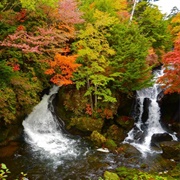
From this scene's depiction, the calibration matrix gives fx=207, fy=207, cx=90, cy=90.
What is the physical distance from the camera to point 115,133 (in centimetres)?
1509

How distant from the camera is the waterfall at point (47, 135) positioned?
12.6 m

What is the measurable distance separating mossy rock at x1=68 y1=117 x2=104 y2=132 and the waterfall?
99 centimetres

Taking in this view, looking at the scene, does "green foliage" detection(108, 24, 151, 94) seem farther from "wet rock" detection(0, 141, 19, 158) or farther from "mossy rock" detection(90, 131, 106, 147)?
"wet rock" detection(0, 141, 19, 158)

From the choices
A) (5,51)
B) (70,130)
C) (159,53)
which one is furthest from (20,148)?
(159,53)

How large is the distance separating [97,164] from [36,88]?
611 centimetres

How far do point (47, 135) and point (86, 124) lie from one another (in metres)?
Result: 2.83

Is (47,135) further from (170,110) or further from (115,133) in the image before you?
(170,110)

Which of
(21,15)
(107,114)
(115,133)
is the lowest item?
(115,133)

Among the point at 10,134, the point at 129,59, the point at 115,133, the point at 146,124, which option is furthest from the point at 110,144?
the point at 10,134

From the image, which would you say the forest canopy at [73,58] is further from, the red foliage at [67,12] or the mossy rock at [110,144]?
the mossy rock at [110,144]

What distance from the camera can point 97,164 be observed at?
1158 cm

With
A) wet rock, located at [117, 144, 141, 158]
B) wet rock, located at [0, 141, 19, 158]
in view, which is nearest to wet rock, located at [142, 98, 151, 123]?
wet rock, located at [117, 144, 141, 158]

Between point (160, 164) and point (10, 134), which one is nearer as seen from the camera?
point (160, 164)

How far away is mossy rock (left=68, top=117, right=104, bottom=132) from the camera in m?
14.8
